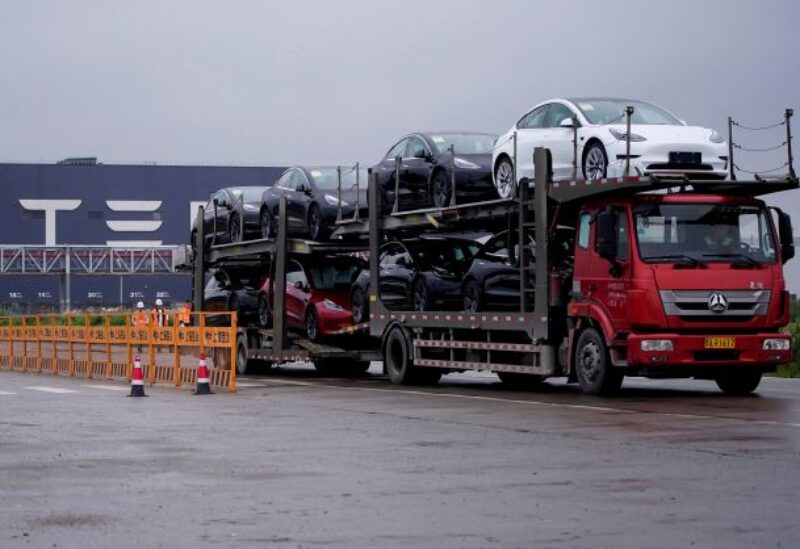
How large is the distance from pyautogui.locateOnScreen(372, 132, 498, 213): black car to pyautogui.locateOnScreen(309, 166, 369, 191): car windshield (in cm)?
188

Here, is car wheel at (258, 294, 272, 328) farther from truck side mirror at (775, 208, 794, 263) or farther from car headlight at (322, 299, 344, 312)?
truck side mirror at (775, 208, 794, 263)

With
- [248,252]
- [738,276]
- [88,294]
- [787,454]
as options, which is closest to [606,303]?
[738,276]

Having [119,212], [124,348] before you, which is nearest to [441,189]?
[124,348]

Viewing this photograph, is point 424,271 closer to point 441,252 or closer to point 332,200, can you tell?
point 441,252

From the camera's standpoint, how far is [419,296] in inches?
1003

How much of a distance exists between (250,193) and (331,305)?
4.66m

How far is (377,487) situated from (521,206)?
1092 centimetres

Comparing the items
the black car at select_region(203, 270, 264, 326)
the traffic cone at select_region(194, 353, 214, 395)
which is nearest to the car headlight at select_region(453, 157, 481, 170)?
the traffic cone at select_region(194, 353, 214, 395)

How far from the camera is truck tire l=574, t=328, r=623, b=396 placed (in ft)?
68.6

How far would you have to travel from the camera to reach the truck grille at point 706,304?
20.3 m

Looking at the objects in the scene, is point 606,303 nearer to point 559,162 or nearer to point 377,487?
point 559,162

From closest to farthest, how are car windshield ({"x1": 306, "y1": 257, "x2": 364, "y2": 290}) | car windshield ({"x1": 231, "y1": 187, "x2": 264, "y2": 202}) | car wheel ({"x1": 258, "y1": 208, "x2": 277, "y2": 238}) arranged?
car windshield ({"x1": 306, "y1": 257, "x2": 364, "y2": 290}) < car wheel ({"x1": 258, "y1": 208, "x2": 277, "y2": 238}) < car windshield ({"x1": 231, "y1": 187, "x2": 264, "y2": 202})

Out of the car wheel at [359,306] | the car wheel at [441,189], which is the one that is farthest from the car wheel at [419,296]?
the car wheel at [359,306]

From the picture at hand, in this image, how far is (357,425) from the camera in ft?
57.5
